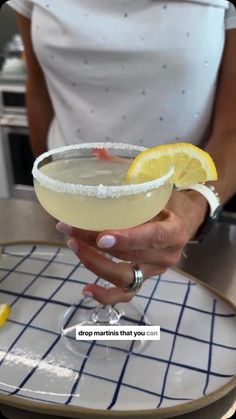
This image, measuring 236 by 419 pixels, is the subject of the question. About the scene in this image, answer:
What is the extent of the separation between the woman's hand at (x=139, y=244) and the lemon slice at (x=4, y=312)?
65 millimetres

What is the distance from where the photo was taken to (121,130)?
21.0 inches

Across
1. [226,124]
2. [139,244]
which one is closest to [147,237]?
[139,244]

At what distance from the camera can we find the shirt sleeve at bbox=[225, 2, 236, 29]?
1.61 ft

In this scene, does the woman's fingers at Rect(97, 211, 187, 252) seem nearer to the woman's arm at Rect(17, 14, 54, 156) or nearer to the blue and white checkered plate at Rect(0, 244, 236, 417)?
the blue and white checkered plate at Rect(0, 244, 236, 417)

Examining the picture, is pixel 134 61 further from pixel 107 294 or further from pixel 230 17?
pixel 107 294

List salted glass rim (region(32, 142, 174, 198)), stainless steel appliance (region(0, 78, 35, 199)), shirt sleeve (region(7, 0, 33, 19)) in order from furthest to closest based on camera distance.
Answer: stainless steel appliance (region(0, 78, 35, 199)) < shirt sleeve (region(7, 0, 33, 19)) < salted glass rim (region(32, 142, 174, 198))

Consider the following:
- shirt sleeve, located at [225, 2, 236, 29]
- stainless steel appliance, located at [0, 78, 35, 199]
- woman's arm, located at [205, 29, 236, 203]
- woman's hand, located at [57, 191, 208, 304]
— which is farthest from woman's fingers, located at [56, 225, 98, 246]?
stainless steel appliance, located at [0, 78, 35, 199]

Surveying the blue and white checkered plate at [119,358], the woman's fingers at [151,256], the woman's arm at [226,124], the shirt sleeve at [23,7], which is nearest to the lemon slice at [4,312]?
the blue and white checkered plate at [119,358]

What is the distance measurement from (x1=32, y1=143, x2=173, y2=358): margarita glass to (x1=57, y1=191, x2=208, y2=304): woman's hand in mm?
11

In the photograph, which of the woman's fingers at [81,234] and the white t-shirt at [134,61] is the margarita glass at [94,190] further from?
the white t-shirt at [134,61]

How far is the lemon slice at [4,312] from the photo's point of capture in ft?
1.29

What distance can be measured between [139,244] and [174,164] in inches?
2.2

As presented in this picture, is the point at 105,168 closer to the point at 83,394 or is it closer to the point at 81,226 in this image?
the point at 81,226

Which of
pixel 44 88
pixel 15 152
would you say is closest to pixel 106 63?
pixel 44 88
